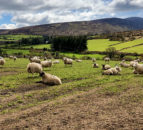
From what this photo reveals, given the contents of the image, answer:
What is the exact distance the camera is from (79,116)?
9047 millimetres

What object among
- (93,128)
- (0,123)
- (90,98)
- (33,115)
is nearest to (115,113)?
(93,128)

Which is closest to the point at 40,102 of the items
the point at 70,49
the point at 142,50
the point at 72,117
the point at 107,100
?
the point at 72,117

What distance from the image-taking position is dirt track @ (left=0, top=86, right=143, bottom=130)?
8016 millimetres

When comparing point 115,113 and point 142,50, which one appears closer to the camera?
point 115,113

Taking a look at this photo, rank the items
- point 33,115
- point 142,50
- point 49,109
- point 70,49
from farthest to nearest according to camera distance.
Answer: point 70,49, point 142,50, point 49,109, point 33,115

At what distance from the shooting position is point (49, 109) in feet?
33.4

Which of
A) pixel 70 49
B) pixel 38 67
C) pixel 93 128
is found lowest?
pixel 93 128

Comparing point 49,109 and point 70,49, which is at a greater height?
point 70,49

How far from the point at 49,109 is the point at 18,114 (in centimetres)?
181

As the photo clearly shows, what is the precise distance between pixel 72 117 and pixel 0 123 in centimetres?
366

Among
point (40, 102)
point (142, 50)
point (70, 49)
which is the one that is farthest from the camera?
point (70, 49)

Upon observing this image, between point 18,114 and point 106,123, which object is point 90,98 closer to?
point 106,123

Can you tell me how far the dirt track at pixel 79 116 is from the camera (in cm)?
802

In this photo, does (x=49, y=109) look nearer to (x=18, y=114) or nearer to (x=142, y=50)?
(x=18, y=114)
